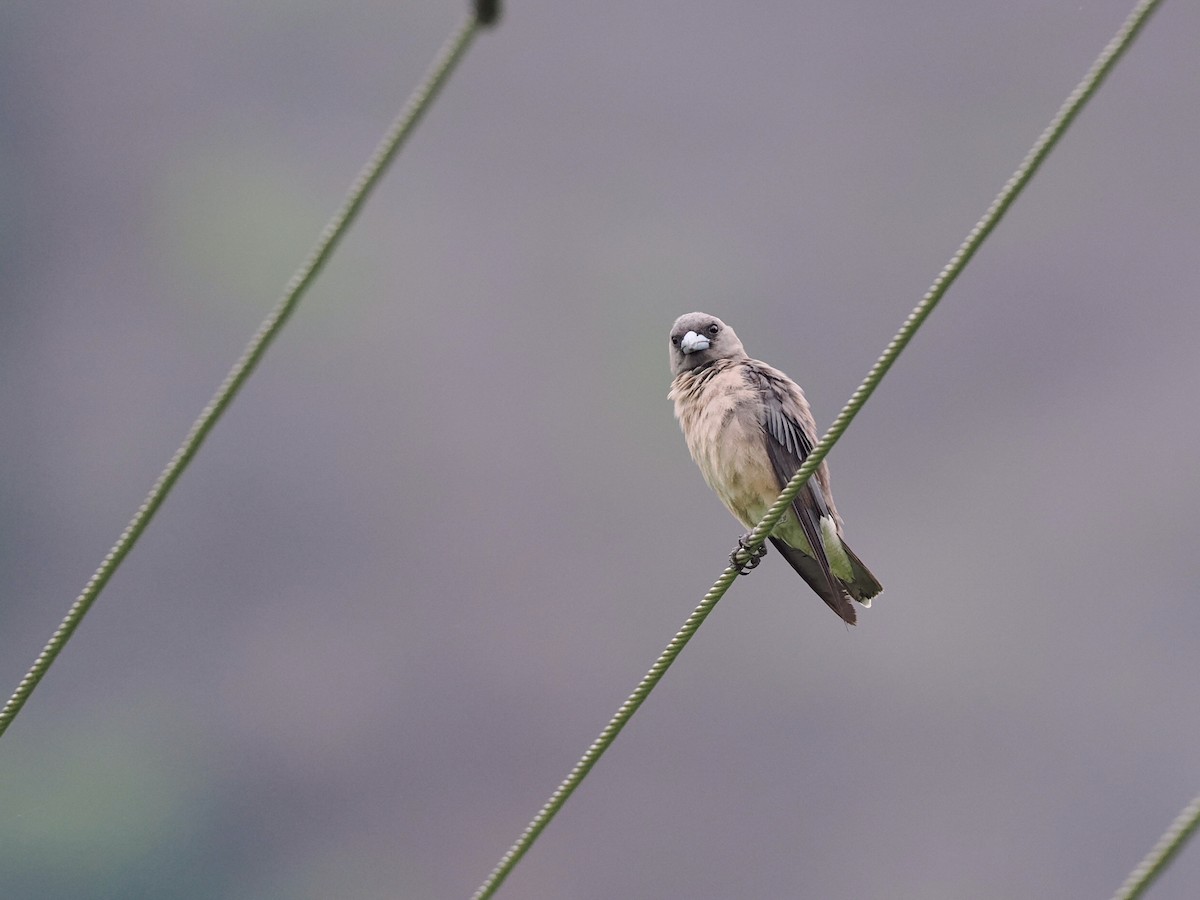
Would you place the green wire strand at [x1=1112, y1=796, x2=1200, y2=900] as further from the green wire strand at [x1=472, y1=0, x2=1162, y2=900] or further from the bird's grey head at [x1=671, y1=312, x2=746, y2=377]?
the bird's grey head at [x1=671, y1=312, x2=746, y2=377]

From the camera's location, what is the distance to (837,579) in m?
4.13

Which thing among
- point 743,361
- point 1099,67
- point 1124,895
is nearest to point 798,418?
point 743,361

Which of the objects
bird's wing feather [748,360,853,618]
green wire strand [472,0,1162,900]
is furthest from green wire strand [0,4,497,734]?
bird's wing feather [748,360,853,618]

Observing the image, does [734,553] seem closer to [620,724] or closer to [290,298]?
[620,724]

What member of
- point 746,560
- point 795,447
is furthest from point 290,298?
point 795,447

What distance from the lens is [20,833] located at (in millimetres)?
13344

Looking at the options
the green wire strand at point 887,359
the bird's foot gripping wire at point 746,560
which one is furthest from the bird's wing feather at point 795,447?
the green wire strand at point 887,359

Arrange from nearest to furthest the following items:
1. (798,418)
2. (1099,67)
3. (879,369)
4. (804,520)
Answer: (1099,67), (879,369), (804,520), (798,418)

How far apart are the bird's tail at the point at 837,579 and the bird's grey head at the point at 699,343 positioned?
0.67m

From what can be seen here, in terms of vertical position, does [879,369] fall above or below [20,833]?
above

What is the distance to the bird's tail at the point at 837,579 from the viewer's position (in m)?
4.02

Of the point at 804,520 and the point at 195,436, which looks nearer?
the point at 195,436

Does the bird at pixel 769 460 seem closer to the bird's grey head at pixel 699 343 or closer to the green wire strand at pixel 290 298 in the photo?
the bird's grey head at pixel 699 343

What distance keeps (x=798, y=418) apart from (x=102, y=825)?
426 inches
